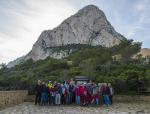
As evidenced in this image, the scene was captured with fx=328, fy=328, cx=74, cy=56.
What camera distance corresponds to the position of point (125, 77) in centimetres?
2506

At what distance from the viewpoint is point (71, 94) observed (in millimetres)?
21469

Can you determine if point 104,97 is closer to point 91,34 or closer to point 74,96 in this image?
point 74,96

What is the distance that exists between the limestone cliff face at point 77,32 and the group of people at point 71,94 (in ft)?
309

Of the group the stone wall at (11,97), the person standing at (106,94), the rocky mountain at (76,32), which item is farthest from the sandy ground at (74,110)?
the rocky mountain at (76,32)

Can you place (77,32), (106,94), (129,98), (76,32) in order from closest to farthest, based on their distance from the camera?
(106,94), (129,98), (77,32), (76,32)

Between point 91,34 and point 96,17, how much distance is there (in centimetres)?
910

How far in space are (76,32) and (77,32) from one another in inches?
25.0

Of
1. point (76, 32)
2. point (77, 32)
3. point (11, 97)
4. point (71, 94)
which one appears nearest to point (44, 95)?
point (71, 94)

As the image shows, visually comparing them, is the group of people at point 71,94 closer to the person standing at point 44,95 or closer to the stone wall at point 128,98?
the person standing at point 44,95

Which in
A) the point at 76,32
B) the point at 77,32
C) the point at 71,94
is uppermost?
the point at 76,32

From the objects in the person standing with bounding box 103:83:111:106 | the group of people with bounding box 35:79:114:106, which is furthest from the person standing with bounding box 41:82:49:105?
the person standing with bounding box 103:83:111:106

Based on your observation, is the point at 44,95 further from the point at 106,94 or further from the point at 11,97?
the point at 106,94

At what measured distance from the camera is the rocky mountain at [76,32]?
119688 millimetres

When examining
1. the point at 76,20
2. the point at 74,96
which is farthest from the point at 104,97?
the point at 76,20
